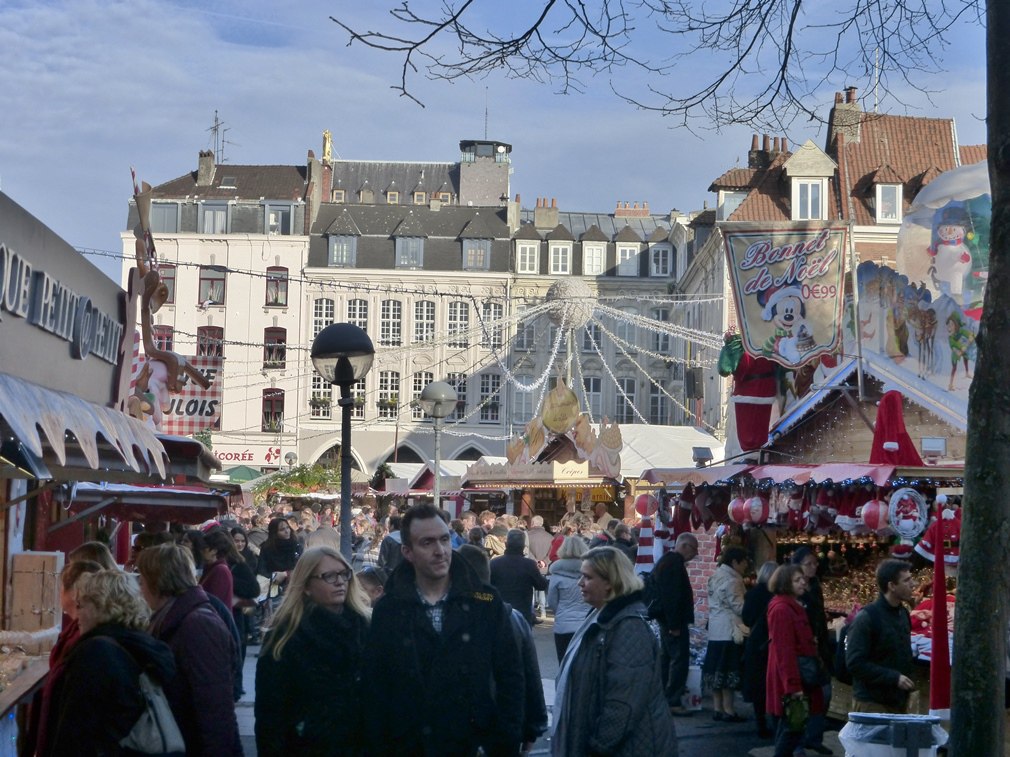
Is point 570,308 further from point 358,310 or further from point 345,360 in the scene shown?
point 358,310

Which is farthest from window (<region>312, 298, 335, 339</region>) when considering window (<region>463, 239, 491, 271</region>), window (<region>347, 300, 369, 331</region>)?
window (<region>463, 239, 491, 271</region>)

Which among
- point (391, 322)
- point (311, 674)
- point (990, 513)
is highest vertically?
point (391, 322)

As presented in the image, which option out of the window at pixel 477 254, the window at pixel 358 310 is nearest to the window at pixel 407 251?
the window at pixel 477 254

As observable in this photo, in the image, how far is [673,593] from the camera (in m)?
12.5

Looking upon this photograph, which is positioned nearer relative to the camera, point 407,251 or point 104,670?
point 104,670

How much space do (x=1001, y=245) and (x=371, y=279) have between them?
174 feet

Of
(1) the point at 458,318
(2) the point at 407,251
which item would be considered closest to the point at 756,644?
(1) the point at 458,318

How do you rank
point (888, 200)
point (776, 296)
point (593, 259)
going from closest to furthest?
point (776, 296) < point (888, 200) < point (593, 259)

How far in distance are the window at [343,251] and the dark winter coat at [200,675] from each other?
5231 centimetres

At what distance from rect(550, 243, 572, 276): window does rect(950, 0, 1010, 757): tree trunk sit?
54.1 meters

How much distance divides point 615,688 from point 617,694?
0.03m

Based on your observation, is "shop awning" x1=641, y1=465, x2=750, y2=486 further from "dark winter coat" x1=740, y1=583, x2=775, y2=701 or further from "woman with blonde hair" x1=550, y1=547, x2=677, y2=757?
"woman with blonde hair" x1=550, y1=547, x2=677, y2=757

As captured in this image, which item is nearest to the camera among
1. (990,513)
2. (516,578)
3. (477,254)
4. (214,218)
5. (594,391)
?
(990,513)

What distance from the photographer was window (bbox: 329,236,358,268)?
5741 cm
